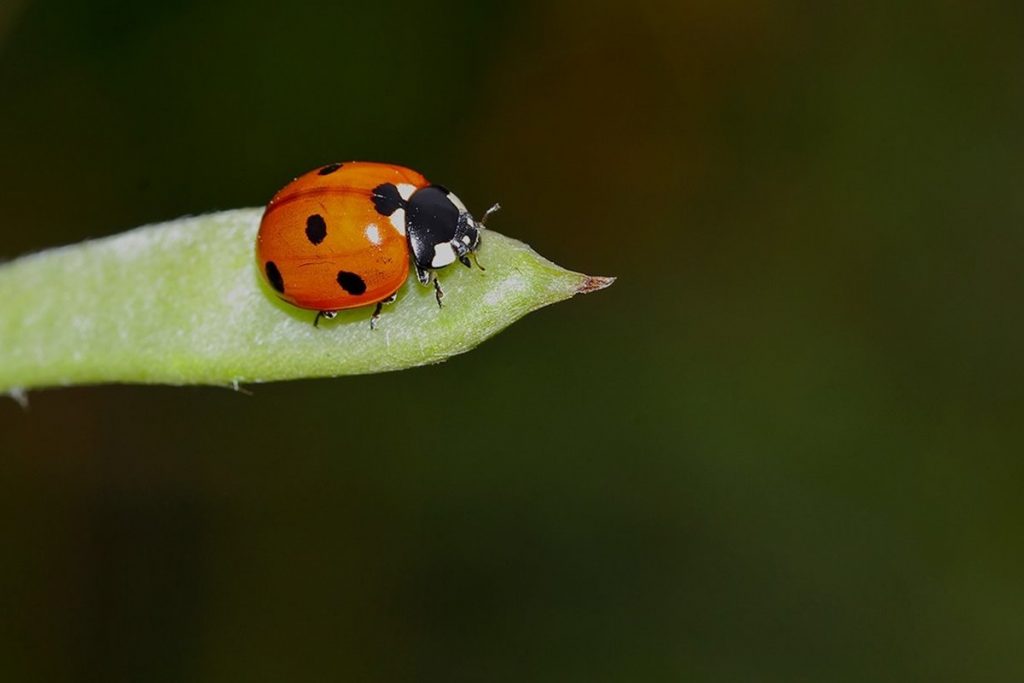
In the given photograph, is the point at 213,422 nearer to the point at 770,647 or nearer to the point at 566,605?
the point at 566,605

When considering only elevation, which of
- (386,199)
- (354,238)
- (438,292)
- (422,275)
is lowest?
(438,292)

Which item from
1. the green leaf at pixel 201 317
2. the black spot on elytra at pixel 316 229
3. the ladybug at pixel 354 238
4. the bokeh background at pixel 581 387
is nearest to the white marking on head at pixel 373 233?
the ladybug at pixel 354 238

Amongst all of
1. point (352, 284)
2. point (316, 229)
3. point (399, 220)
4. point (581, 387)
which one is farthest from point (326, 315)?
point (581, 387)

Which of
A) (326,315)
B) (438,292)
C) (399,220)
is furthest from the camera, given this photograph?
(399,220)

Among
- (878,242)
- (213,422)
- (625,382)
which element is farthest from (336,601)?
(878,242)

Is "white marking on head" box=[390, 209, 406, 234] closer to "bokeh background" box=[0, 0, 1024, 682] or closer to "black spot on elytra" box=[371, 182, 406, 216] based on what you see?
"black spot on elytra" box=[371, 182, 406, 216]

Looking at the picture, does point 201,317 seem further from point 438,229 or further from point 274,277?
point 438,229
